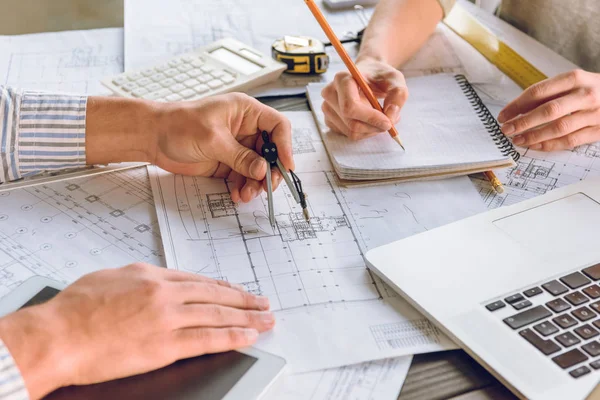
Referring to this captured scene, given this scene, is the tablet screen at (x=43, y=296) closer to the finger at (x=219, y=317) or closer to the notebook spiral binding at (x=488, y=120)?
the finger at (x=219, y=317)

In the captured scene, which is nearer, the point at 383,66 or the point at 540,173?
the point at 540,173

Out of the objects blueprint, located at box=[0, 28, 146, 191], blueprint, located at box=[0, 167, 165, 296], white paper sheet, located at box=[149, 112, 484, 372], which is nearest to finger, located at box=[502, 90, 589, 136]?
white paper sheet, located at box=[149, 112, 484, 372]

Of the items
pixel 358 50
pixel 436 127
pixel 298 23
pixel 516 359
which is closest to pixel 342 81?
pixel 436 127

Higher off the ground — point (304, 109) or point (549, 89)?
point (549, 89)

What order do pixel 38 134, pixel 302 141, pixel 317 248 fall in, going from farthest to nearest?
1. pixel 302 141
2. pixel 38 134
3. pixel 317 248

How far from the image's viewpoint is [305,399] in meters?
0.61

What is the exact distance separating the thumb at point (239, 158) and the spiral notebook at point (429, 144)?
0.13 m

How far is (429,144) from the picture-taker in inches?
38.8

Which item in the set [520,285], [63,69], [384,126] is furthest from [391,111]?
[63,69]

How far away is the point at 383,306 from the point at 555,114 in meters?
0.47

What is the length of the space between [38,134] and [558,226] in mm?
725

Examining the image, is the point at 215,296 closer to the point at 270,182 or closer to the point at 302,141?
the point at 270,182

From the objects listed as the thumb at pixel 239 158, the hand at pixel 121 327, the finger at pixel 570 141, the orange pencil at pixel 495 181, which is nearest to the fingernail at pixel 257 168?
the thumb at pixel 239 158

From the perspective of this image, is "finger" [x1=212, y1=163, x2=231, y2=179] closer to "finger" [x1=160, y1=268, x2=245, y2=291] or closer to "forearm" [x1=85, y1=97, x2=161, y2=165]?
"forearm" [x1=85, y1=97, x2=161, y2=165]
